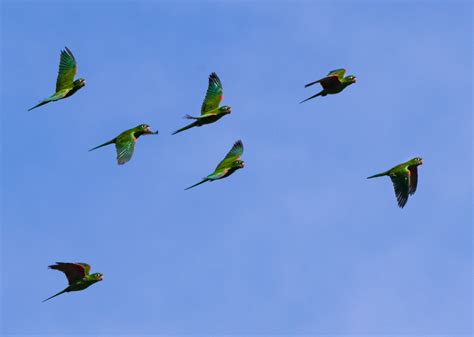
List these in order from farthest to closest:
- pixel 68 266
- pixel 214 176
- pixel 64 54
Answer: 1. pixel 64 54
2. pixel 214 176
3. pixel 68 266

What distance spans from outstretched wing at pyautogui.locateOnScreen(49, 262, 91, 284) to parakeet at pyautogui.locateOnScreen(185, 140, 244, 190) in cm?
664

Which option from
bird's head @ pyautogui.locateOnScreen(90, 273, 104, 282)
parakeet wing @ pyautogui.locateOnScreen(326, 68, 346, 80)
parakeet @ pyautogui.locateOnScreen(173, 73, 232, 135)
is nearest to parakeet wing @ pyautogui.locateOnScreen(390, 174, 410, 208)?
parakeet wing @ pyautogui.locateOnScreen(326, 68, 346, 80)

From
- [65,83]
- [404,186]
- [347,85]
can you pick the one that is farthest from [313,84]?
[65,83]

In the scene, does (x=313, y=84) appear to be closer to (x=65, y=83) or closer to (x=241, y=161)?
(x=241, y=161)

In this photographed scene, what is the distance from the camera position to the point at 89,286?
53.8 metres

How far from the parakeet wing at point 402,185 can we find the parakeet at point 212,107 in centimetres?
A: 920

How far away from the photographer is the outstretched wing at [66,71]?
59312mm

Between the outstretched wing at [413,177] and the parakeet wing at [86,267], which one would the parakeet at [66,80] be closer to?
the parakeet wing at [86,267]

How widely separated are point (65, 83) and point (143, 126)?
485 centimetres

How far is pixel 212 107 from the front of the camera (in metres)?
59.3

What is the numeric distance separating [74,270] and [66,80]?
447 inches

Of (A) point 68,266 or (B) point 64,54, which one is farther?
(B) point 64,54

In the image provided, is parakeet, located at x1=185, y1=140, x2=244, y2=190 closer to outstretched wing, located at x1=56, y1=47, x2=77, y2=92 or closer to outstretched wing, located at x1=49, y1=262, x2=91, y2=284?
outstretched wing, located at x1=49, y1=262, x2=91, y2=284

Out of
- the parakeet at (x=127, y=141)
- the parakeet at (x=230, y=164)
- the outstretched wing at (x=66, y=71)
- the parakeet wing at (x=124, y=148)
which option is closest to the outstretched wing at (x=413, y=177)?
the parakeet at (x=230, y=164)
